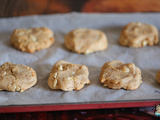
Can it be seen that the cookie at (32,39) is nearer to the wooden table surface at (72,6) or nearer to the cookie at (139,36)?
the wooden table surface at (72,6)

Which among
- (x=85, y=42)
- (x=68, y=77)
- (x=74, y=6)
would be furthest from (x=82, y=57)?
(x=74, y=6)

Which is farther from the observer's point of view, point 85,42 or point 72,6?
point 72,6

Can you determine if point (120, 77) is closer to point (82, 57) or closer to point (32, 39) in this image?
point (82, 57)

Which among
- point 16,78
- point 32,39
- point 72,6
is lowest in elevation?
point 16,78

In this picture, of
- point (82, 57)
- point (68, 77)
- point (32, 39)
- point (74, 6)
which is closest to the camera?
point (68, 77)

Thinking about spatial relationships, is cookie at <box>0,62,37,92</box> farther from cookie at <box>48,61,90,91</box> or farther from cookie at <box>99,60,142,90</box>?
cookie at <box>99,60,142,90</box>

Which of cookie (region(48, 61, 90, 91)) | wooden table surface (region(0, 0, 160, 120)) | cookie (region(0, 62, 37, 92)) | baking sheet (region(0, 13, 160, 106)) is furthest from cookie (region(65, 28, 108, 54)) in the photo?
wooden table surface (region(0, 0, 160, 120))
